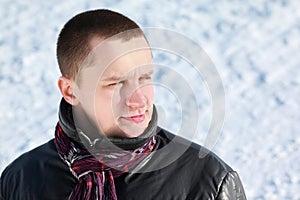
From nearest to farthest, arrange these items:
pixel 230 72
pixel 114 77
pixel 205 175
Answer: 1. pixel 114 77
2. pixel 205 175
3. pixel 230 72

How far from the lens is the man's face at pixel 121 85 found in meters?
1.51

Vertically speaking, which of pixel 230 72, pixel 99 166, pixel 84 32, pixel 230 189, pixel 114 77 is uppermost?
pixel 84 32

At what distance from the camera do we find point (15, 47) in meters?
4.12

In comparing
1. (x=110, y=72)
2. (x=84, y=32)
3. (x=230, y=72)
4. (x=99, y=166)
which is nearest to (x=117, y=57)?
(x=110, y=72)

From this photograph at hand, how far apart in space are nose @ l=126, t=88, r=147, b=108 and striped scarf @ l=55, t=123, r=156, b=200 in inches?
4.6

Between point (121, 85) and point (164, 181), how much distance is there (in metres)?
0.29

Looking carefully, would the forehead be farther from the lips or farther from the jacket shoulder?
the jacket shoulder

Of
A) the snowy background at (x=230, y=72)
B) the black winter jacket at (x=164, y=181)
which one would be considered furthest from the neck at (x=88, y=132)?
the snowy background at (x=230, y=72)

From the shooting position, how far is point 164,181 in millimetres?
1626

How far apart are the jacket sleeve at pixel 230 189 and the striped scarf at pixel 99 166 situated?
21cm

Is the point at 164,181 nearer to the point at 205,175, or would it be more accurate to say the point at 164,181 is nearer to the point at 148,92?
the point at 205,175

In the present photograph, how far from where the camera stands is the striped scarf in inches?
61.4

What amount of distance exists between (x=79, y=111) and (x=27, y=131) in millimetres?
1915

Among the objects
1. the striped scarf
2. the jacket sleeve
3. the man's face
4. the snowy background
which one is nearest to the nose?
the man's face
